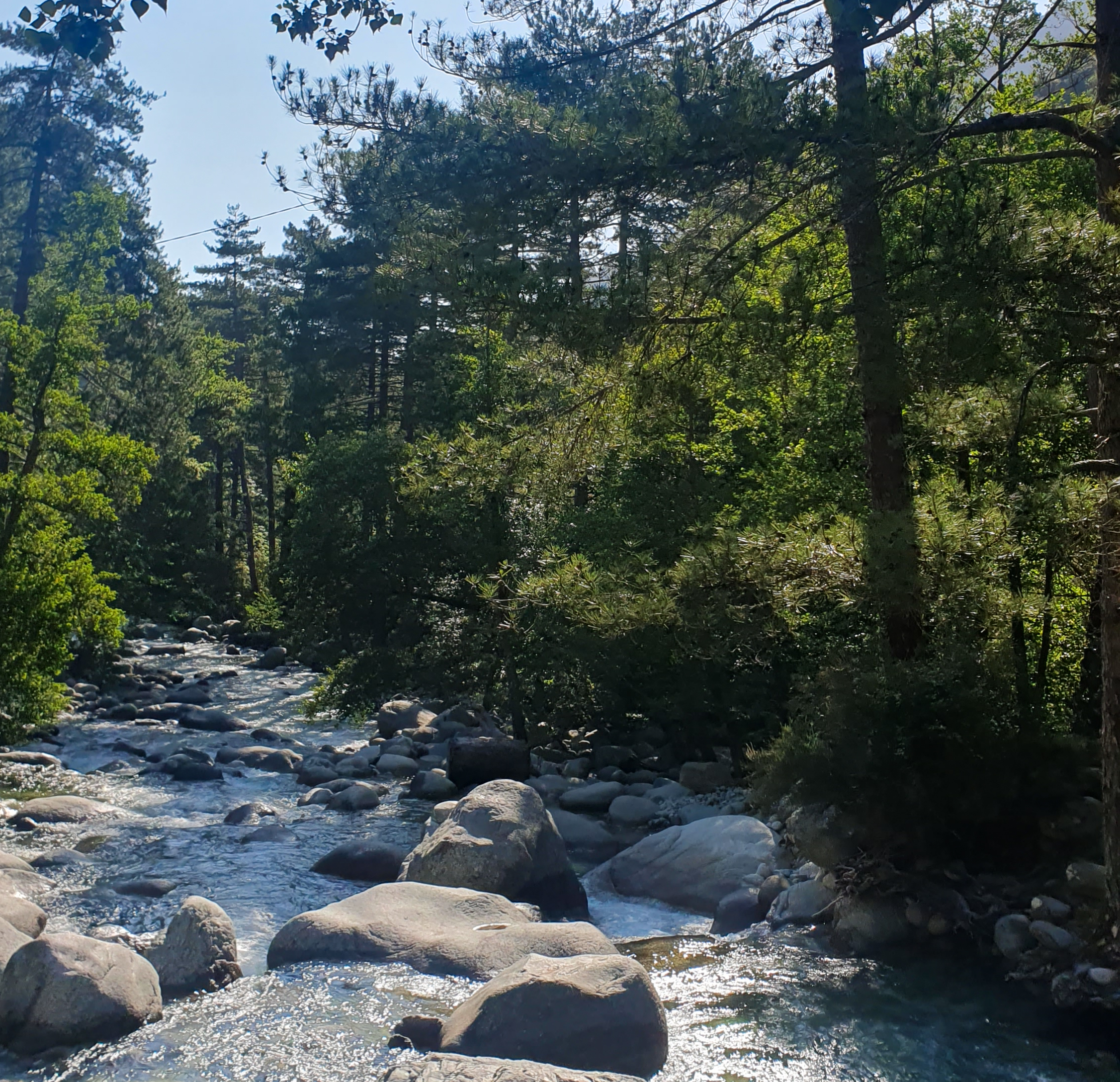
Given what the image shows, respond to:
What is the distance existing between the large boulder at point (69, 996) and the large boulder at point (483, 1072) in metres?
1.97

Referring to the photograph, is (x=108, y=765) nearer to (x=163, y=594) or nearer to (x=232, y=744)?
(x=232, y=744)

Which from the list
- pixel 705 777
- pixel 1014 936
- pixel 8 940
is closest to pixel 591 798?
pixel 705 777

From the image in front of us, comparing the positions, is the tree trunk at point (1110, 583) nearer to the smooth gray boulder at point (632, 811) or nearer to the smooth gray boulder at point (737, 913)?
the smooth gray boulder at point (737, 913)

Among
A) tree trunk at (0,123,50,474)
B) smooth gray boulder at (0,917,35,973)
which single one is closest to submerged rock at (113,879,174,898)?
smooth gray boulder at (0,917,35,973)

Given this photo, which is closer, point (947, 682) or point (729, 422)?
point (947, 682)

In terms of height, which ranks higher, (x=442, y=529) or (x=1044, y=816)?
(x=442, y=529)

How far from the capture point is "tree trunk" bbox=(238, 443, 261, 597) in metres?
37.9

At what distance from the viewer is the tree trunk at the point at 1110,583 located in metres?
6.42

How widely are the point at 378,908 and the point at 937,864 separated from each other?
4.19m

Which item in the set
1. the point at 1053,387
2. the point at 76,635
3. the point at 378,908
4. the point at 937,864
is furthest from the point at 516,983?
the point at 76,635

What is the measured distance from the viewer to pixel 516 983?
6137 mm

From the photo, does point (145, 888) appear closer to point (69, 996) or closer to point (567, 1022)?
point (69, 996)

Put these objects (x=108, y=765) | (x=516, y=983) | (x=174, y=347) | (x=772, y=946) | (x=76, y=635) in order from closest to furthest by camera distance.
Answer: (x=516, y=983)
(x=772, y=946)
(x=108, y=765)
(x=76, y=635)
(x=174, y=347)

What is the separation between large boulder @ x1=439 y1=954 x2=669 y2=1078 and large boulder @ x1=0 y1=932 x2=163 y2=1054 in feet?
6.25
